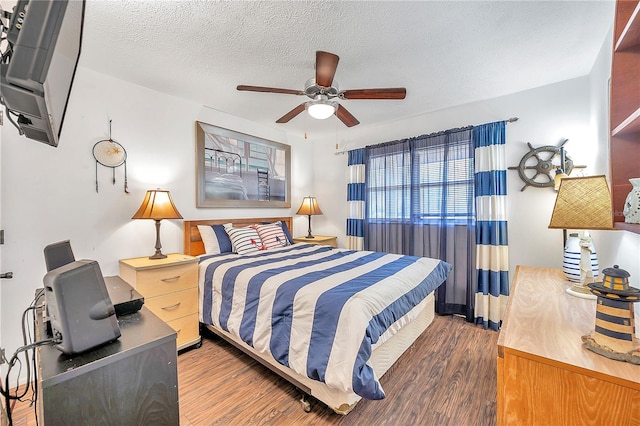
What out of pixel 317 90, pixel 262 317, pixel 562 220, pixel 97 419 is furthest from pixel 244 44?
pixel 562 220

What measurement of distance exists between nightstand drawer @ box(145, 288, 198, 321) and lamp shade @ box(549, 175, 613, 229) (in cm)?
280

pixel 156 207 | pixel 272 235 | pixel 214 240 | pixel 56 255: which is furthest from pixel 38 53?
pixel 272 235

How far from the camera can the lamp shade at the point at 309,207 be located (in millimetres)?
4164

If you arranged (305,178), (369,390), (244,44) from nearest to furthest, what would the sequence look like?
(369,390) → (244,44) → (305,178)

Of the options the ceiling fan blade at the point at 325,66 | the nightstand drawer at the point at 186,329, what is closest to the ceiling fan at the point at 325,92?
the ceiling fan blade at the point at 325,66

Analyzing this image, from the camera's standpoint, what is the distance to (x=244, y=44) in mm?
2000

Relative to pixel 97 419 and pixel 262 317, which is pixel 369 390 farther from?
pixel 97 419

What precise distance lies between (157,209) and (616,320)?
117 inches

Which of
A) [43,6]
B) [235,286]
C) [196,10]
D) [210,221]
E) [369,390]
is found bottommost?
[369,390]

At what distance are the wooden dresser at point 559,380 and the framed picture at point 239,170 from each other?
309 centimetres

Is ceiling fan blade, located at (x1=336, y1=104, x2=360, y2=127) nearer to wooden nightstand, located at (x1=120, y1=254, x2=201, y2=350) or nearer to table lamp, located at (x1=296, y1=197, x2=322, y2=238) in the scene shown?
table lamp, located at (x1=296, y1=197, x2=322, y2=238)

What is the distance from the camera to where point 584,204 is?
56.3 inches

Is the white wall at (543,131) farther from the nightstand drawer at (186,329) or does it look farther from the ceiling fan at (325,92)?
the nightstand drawer at (186,329)

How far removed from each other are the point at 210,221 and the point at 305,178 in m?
1.85
